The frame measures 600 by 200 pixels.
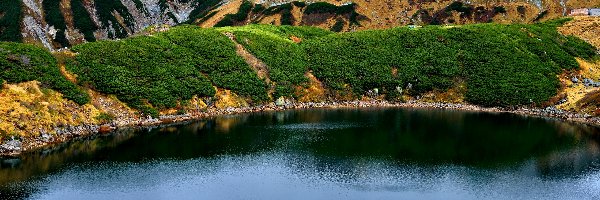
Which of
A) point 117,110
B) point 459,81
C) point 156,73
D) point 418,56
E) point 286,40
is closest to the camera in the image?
point 117,110

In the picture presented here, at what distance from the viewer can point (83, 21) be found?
481 ft

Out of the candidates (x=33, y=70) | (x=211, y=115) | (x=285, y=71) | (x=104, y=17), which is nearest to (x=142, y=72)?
(x=211, y=115)

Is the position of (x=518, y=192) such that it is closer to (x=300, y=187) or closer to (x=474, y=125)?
(x=300, y=187)

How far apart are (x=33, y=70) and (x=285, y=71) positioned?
34972 mm

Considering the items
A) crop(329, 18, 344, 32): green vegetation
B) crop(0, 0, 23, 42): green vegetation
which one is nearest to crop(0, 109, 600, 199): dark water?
crop(329, 18, 344, 32): green vegetation

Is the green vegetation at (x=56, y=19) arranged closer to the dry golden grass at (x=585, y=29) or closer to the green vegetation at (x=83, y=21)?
the green vegetation at (x=83, y=21)

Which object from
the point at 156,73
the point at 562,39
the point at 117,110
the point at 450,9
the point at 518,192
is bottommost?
the point at 518,192

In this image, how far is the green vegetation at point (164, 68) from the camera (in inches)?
2596

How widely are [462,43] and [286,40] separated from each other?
97.0 feet

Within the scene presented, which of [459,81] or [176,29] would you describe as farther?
[176,29]

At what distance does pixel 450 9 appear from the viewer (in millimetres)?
130375

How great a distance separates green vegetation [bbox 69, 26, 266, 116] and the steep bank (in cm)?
14

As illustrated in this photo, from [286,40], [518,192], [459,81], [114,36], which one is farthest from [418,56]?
[114,36]

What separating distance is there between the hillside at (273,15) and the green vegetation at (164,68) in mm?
43721
